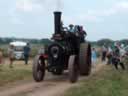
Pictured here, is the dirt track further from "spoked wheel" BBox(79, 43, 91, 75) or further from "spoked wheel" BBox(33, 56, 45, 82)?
"spoked wheel" BBox(79, 43, 91, 75)

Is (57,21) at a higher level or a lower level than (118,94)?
higher

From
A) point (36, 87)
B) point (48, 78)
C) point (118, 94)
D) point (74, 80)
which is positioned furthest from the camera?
point (48, 78)

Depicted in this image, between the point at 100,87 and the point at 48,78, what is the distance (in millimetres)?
5751

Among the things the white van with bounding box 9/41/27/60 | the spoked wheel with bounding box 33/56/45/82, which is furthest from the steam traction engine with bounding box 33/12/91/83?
the white van with bounding box 9/41/27/60

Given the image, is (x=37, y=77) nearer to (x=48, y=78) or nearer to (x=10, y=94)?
(x=48, y=78)

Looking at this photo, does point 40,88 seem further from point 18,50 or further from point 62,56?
point 18,50

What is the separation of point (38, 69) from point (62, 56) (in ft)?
3.95

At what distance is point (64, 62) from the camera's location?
22172mm

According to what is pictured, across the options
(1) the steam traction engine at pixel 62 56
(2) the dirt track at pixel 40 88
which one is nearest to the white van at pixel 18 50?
(1) the steam traction engine at pixel 62 56

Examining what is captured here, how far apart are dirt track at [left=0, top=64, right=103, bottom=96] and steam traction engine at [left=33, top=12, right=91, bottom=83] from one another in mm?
506

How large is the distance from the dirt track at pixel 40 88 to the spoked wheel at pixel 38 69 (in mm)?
332

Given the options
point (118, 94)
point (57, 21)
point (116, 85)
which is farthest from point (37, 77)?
point (118, 94)

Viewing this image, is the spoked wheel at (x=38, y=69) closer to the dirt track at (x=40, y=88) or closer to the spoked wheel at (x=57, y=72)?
the dirt track at (x=40, y=88)

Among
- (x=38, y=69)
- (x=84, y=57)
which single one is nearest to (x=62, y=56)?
(x=38, y=69)
